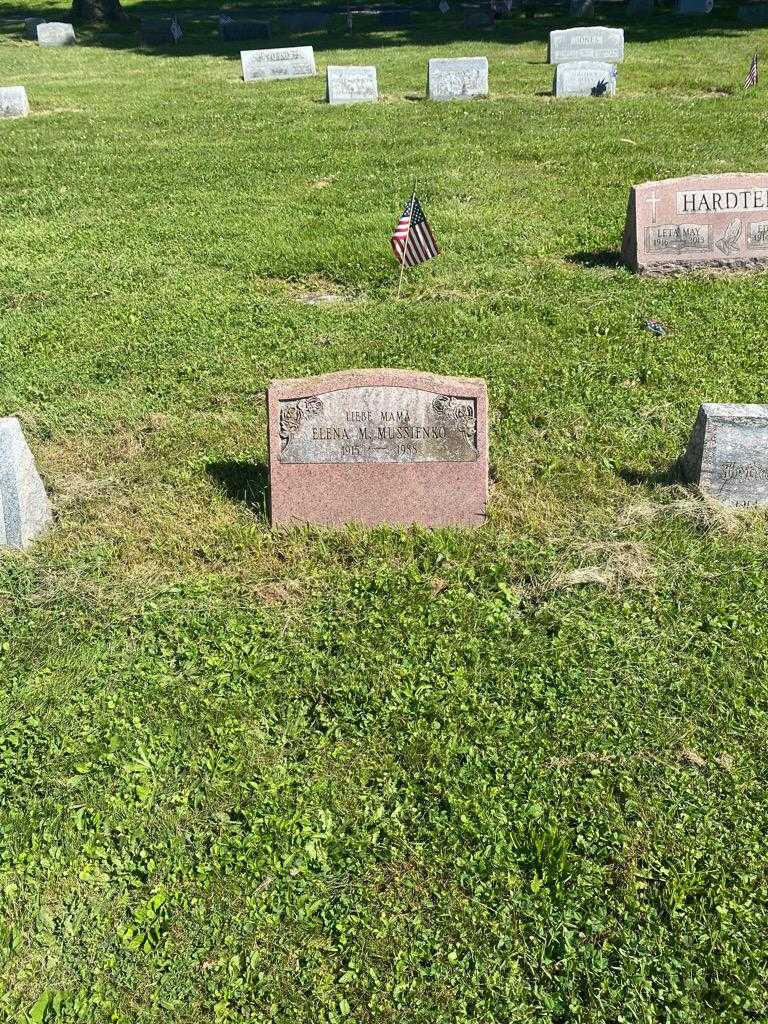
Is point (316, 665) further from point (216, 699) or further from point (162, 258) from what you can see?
point (162, 258)

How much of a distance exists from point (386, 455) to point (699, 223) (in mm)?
5967

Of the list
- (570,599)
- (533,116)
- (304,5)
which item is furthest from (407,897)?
(304,5)

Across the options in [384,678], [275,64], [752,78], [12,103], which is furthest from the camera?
Answer: [275,64]

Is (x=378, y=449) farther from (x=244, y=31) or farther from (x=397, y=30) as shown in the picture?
(x=244, y=31)

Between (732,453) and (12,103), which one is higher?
(12,103)

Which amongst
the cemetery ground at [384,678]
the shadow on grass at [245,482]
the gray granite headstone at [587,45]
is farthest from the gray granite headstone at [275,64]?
the shadow on grass at [245,482]

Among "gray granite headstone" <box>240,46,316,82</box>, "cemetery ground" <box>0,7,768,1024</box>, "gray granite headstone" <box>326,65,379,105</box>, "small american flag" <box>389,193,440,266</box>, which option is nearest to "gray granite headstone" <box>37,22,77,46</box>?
"gray granite headstone" <box>240,46,316,82</box>

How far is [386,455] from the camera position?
6.05 m

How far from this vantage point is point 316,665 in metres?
5.12

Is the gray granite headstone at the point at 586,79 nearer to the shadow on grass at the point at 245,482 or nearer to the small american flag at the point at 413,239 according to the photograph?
the small american flag at the point at 413,239

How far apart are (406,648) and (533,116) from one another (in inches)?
625

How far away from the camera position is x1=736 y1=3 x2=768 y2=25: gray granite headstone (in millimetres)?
28608

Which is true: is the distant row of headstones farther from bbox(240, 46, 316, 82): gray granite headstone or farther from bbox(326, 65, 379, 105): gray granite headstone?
bbox(240, 46, 316, 82): gray granite headstone

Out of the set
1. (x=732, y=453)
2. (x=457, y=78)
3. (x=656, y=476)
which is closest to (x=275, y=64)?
(x=457, y=78)
